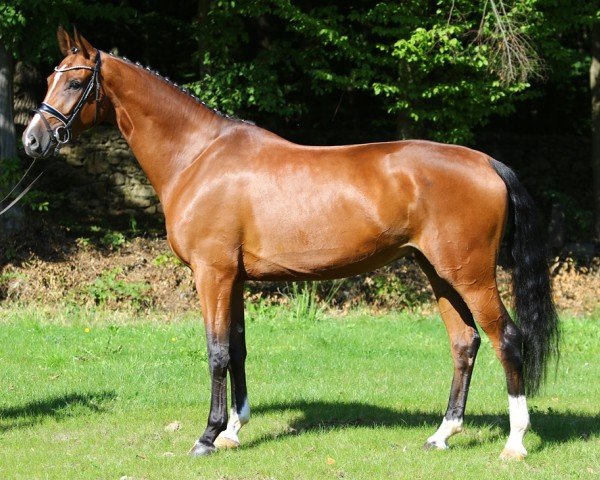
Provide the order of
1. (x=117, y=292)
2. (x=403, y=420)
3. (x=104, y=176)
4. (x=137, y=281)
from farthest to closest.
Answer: (x=104, y=176), (x=137, y=281), (x=117, y=292), (x=403, y=420)

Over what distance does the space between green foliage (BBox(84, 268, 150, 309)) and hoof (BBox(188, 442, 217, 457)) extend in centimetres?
641

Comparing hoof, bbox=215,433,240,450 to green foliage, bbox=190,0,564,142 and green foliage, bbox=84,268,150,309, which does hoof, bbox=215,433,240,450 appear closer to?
green foliage, bbox=84,268,150,309

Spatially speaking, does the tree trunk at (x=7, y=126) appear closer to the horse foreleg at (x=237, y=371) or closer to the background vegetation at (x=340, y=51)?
the background vegetation at (x=340, y=51)

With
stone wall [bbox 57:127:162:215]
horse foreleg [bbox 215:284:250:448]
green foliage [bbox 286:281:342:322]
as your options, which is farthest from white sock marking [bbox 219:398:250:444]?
stone wall [bbox 57:127:162:215]

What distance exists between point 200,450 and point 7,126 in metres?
9.00

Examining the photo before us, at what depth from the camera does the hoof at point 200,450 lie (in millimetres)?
5480

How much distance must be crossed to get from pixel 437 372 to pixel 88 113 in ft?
14.2

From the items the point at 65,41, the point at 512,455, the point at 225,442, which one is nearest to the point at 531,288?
the point at 512,455

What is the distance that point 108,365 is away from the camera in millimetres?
7887

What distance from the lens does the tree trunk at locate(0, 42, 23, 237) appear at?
12.8 metres

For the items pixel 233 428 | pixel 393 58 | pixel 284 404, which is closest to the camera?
pixel 233 428

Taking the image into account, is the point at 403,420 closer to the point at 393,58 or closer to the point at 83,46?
the point at 83,46

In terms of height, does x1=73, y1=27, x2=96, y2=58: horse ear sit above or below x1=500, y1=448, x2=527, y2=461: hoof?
above

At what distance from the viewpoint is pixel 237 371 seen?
19.5 feet
